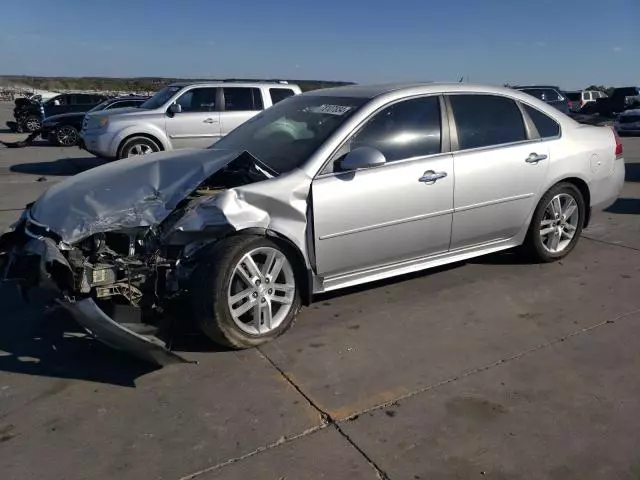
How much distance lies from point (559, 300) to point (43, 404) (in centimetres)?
355

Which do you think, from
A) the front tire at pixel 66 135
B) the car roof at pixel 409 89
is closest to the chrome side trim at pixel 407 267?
the car roof at pixel 409 89

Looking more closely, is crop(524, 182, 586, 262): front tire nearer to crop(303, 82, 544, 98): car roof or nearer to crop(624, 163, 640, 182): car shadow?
crop(303, 82, 544, 98): car roof

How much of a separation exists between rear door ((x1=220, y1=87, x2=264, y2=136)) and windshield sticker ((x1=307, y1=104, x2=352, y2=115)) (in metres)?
6.92

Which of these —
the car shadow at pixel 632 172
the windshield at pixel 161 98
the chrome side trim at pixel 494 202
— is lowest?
the car shadow at pixel 632 172

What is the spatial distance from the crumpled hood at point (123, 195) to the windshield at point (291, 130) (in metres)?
0.34

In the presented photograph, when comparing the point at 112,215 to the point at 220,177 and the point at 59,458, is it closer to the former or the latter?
the point at 220,177

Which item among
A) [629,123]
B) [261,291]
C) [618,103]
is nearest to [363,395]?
[261,291]

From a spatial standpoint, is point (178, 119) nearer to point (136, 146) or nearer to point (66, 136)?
point (136, 146)

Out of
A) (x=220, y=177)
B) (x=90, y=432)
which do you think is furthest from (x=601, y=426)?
(x=220, y=177)

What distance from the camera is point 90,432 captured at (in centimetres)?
280

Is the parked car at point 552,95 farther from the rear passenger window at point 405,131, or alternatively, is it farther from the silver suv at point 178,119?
the rear passenger window at point 405,131

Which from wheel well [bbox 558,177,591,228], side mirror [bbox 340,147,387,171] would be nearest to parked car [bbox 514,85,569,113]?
wheel well [bbox 558,177,591,228]

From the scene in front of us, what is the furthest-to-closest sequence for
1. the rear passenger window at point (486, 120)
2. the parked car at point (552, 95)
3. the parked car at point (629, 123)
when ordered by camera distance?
the parked car at point (552, 95) → the parked car at point (629, 123) → the rear passenger window at point (486, 120)

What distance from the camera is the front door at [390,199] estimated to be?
12.5 feet
